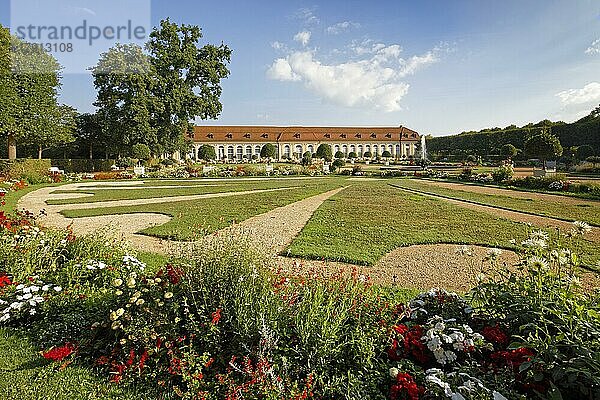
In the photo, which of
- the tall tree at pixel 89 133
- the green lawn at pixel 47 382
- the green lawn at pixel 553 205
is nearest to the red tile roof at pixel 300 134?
the tall tree at pixel 89 133

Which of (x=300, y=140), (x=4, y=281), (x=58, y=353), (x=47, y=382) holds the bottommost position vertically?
(x=47, y=382)

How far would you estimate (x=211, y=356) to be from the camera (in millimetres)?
2453

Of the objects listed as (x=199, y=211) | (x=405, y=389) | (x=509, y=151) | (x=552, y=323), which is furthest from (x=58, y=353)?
(x=509, y=151)

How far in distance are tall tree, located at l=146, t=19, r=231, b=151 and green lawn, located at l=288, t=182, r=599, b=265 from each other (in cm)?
2284

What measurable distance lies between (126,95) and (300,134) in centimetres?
3909

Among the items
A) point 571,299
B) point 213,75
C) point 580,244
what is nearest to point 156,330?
point 571,299

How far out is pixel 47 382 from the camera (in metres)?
2.42

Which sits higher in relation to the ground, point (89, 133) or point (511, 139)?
point (89, 133)

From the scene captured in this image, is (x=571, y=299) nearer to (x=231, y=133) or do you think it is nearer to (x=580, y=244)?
(x=580, y=244)

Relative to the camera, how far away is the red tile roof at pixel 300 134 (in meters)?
63.5

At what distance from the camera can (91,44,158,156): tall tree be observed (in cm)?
2743

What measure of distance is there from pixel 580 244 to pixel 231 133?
61466mm

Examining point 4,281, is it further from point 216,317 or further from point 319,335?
point 319,335

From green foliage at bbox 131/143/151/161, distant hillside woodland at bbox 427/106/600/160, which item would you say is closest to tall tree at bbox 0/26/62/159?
green foliage at bbox 131/143/151/161
